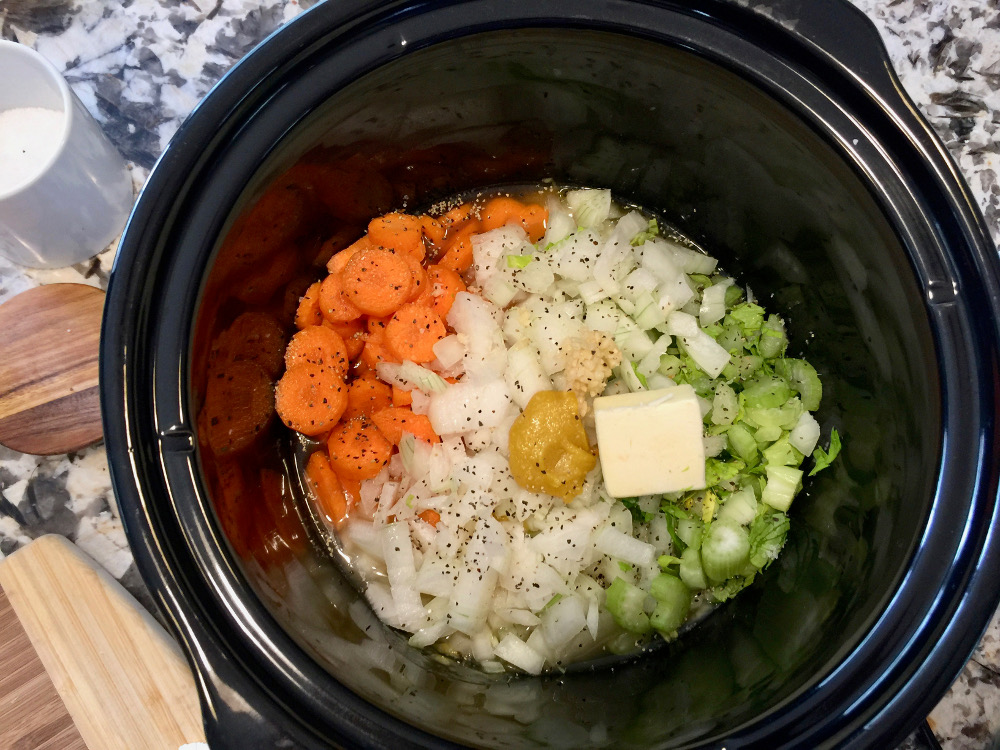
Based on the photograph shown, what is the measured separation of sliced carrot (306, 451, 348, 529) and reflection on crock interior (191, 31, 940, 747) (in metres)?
0.06

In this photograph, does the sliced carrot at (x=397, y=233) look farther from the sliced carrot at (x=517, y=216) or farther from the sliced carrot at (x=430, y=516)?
the sliced carrot at (x=430, y=516)

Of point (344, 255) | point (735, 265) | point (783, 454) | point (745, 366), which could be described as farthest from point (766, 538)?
point (344, 255)

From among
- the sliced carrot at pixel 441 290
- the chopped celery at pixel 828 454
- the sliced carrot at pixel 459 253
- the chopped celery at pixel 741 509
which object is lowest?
the chopped celery at pixel 741 509

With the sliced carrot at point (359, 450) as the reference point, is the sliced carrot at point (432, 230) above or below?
above

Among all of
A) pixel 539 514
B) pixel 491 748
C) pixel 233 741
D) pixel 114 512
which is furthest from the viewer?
pixel 114 512

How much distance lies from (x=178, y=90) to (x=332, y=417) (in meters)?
0.89

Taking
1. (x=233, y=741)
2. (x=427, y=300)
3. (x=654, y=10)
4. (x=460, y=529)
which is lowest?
(x=460, y=529)

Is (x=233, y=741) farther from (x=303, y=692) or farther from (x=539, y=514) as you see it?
(x=539, y=514)

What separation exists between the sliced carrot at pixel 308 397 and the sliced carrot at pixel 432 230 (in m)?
0.45

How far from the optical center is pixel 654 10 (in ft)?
3.70

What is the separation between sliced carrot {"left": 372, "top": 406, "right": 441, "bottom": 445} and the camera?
153 centimetres

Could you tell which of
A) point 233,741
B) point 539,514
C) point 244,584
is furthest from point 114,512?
point 539,514

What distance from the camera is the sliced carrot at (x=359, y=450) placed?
59.6 inches

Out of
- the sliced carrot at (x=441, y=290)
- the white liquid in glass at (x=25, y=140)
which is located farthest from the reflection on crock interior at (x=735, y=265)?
the white liquid in glass at (x=25, y=140)
